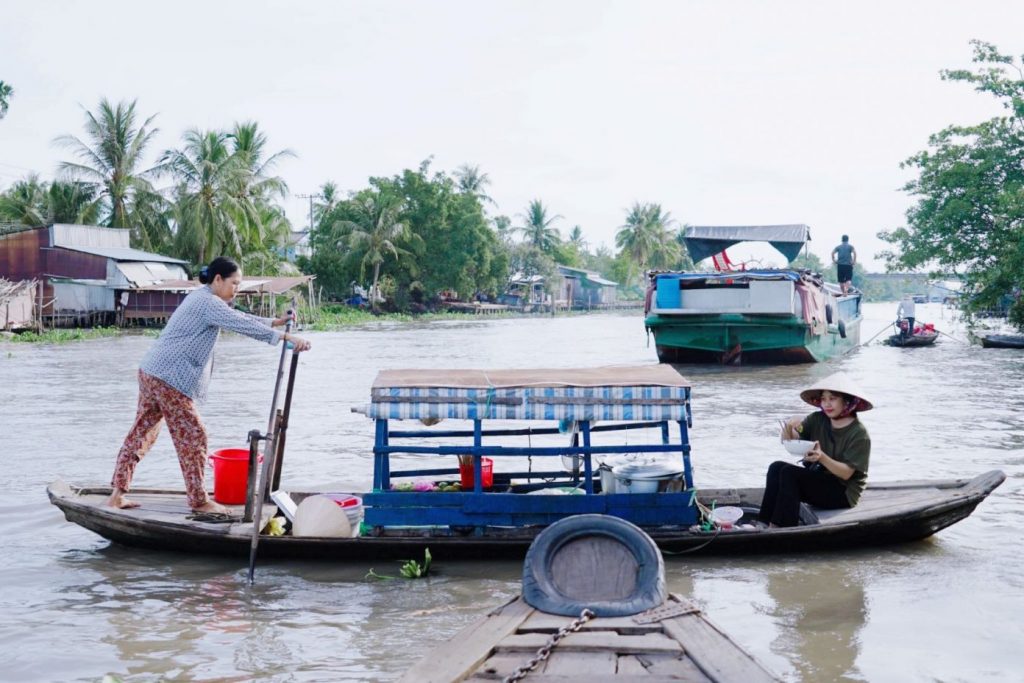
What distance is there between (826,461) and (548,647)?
2.95 metres

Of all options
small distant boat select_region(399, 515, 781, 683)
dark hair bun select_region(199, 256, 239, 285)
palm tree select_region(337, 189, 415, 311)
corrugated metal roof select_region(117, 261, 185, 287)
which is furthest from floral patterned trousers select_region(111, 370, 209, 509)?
palm tree select_region(337, 189, 415, 311)

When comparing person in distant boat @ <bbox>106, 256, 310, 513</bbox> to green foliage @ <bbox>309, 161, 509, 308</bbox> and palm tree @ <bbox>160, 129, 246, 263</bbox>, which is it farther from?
green foliage @ <bbox>309, 161, 509, 308</bbox>

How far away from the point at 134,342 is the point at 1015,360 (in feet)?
76.7

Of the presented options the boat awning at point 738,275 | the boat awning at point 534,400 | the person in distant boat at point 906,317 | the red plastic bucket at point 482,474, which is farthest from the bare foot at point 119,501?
the person in distant boat at point 906,317

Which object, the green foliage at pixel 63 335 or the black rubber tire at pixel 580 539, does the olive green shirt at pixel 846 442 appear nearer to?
the black rubber tire at pixel 580 539

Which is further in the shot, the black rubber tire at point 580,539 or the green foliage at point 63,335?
the green foliage at point 63,335

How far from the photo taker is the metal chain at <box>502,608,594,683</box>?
10.2ft

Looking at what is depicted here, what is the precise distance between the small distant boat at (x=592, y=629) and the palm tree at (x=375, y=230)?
44425 millimetres

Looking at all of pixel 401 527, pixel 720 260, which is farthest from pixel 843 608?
pixel 720 260

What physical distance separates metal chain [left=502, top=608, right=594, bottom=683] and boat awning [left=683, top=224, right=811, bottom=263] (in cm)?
1885

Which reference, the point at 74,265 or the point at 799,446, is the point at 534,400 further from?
the point at 74,265

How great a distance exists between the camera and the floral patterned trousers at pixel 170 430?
19.3 feet

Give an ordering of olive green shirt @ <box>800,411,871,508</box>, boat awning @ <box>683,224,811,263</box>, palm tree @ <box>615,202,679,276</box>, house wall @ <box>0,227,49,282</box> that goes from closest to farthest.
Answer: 1. olive green shirt @ <box>800,411,871,508</box>
2. boat awning @ <box>683,224,811,263</box>
3. house wall @ <box>0,227,49,282</box>
4. palm tree @ <box>615,202,679,276</box>

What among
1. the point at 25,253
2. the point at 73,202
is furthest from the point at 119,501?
the point at 73,202
